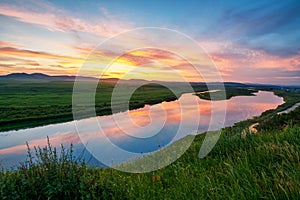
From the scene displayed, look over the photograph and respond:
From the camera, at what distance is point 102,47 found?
908 cm

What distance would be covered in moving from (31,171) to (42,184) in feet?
1.40

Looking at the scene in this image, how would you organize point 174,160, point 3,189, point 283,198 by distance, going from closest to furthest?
point 283,198 → point 3,189 → point 174,160

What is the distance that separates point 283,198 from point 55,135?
34.9 m

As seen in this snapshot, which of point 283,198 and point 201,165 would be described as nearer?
point 283,198

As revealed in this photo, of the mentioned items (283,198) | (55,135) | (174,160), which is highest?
(283,198)

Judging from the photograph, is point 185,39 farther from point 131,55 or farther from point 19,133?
point 19,133

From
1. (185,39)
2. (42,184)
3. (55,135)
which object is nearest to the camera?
(42,184)

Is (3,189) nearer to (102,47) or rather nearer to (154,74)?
(102,47)

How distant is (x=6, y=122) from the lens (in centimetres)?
4244

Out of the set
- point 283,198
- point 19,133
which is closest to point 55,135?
point 19,133

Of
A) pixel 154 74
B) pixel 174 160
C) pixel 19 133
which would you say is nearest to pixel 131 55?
pixel 154 74

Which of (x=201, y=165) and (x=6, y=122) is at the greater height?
(x=201, y=165)

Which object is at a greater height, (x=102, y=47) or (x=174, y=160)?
(x=102, y=47)

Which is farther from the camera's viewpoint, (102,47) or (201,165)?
(102,47)
